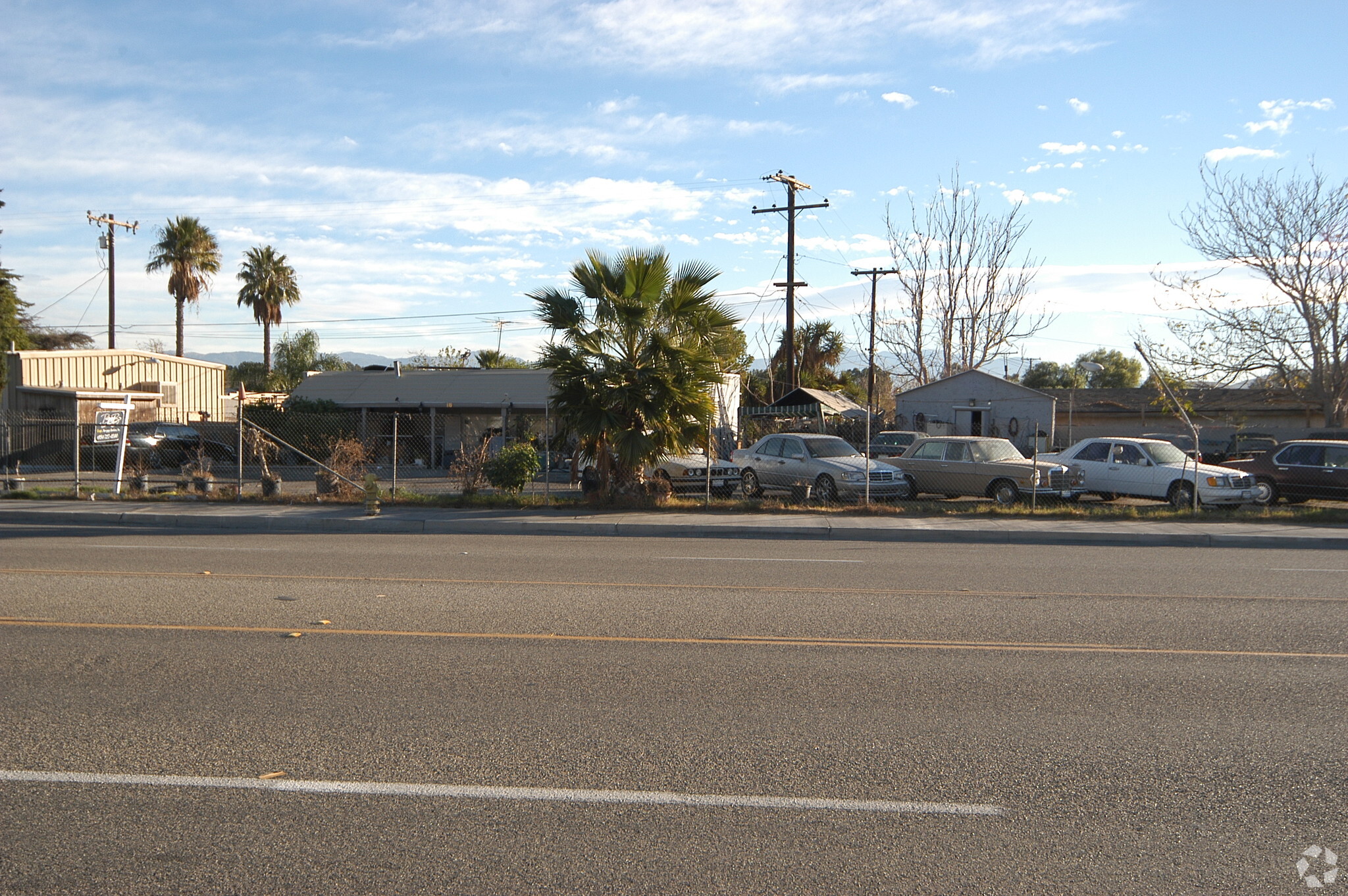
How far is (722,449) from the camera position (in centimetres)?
3125

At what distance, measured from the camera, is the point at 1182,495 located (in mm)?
19625

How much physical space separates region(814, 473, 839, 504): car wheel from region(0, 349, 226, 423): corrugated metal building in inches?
986

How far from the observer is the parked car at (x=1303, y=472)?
66.7 feet

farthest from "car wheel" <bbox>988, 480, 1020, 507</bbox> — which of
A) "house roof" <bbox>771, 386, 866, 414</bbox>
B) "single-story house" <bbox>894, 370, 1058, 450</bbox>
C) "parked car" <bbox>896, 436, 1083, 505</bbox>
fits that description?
"single-story house" <bbox>894, 370, 1058, 450</bbox>

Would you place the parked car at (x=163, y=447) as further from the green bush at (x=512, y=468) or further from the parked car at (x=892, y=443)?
the parked car at (x=892, y=443)

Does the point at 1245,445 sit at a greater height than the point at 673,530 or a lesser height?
greater

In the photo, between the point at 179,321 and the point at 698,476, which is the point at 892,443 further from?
the point at 179,321

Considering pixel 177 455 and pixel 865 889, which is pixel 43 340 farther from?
pixel 865 889

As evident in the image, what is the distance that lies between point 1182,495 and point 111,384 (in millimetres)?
35157

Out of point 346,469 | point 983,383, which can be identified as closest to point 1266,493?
point 346,469

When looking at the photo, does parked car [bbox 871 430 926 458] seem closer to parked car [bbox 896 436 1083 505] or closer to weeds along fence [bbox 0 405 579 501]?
parked car [bbox 896 436 1083 505]

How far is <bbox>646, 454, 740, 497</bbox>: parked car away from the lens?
2181 centimetres

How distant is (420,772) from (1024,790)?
2.81 m

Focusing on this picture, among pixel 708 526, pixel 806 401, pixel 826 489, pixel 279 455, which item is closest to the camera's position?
pixel 708 526
